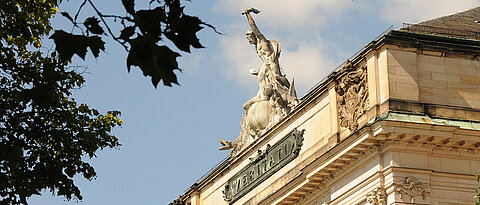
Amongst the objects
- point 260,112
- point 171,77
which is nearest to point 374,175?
point 260,112

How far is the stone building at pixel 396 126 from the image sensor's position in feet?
139

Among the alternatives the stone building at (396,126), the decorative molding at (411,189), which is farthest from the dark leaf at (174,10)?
the decorative molding at (411,189)

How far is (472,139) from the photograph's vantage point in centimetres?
4275

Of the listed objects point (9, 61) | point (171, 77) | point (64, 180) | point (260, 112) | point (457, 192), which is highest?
point (260, 112)

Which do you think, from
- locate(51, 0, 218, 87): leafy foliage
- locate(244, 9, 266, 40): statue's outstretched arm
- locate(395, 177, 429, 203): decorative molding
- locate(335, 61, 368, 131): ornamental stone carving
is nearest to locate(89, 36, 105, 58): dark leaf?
locate(51, 0, 218, 87): leafy foliage

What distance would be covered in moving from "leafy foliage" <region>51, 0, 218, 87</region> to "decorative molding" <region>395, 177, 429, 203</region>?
30617mm

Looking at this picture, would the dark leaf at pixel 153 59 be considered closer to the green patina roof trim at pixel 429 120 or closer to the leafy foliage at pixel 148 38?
the leafy foliage at pixel 148 38

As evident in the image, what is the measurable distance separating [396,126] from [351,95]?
4.34 metres

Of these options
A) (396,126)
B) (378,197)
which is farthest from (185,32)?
(378,197)

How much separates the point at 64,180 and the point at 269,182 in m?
28.9

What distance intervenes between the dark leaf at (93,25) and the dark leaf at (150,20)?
42 centimetres

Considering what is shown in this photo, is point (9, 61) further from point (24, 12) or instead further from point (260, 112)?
point (260, 112)

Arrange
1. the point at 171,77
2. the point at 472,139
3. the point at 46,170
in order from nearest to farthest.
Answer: the point at 171,77 < the point at 46,170 < the point at 472,139

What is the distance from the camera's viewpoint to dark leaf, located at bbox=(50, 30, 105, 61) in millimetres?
11891
